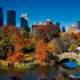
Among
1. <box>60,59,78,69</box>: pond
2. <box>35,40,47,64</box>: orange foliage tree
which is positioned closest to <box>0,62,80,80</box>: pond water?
<box>60,59,78,69</box>: pond

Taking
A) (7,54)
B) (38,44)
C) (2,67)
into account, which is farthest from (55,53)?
(2,67)

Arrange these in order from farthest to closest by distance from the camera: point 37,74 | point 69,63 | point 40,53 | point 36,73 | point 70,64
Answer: point 40,53 < point 69,63 < point 70,64 < point 36,73 < point 37,74

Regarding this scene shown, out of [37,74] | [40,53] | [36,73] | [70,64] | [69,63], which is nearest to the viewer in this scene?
[37,74]

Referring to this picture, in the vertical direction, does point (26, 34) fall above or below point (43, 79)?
above

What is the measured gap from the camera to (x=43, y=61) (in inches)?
2327

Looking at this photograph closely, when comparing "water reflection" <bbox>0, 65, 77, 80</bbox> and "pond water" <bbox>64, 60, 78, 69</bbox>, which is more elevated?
"pond water" <bbox>64, 60, 78, 69</bbox>

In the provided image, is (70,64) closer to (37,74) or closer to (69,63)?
(69,63)

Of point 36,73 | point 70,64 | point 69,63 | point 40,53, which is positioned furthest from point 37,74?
point 40,53

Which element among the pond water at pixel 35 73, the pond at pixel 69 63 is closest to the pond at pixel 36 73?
the pond water at pixel 35 73

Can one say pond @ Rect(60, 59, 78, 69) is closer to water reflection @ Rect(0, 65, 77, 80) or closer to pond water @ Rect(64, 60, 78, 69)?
pond water @ Rect(64, 60, 78, 69)

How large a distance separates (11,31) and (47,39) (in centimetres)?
576

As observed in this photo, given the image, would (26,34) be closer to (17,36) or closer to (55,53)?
(17,36)

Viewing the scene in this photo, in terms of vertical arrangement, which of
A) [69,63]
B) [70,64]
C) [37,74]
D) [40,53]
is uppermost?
[40,53]

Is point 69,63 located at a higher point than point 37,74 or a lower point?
higher
